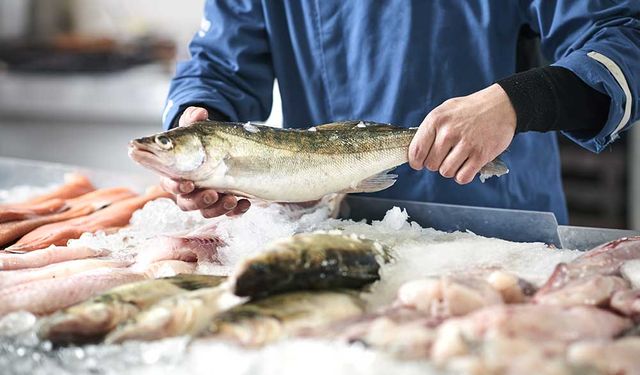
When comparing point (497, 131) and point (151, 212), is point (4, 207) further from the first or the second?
point (497, 131)

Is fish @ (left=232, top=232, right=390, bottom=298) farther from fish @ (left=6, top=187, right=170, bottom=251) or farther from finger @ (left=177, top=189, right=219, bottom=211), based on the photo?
fish @ (left=6, top=187, right=170, bottom=251)

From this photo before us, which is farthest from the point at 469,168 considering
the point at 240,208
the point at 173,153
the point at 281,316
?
the point at 281,316

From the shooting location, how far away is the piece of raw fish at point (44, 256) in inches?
65.4

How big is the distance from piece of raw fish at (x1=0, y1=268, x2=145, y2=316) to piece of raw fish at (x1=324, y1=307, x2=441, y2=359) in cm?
48

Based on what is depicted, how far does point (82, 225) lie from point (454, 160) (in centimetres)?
94

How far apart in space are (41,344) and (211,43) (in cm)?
145

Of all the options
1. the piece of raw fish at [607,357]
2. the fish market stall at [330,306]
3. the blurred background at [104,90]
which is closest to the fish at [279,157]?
the fish market stall at [330,306]

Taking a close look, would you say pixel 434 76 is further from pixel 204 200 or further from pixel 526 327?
pixel 526 327

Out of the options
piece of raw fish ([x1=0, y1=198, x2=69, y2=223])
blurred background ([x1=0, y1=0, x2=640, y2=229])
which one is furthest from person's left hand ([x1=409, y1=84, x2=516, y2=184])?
blurred background ([x1=0, y1=0, x2=640, y2=229])

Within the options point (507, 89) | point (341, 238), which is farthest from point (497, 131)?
point (341, 238)

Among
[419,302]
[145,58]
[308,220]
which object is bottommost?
[145,58]

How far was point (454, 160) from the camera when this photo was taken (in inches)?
67.6

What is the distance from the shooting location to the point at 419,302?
46.6 inches

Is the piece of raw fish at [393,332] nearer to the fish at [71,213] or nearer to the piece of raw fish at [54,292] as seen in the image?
the piece of raw fish at [54,292]
